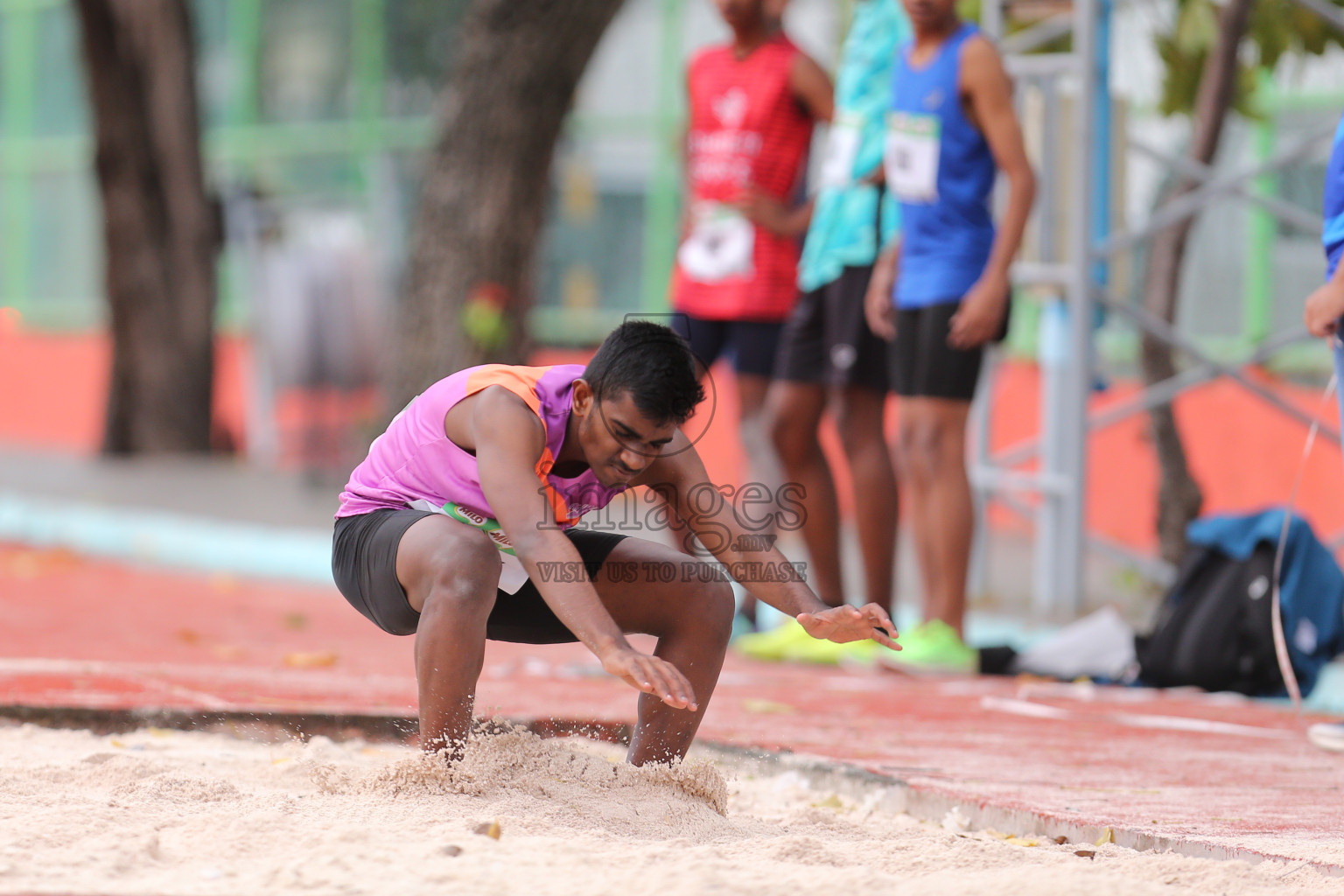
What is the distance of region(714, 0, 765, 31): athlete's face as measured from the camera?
557 cm

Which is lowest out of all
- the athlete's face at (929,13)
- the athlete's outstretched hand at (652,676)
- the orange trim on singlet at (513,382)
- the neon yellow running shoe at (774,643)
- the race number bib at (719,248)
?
the neon yellow running shoe at (774,643)

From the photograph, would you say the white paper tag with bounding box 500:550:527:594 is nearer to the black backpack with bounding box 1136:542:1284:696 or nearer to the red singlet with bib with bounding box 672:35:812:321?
the black backpack with bounding box 1136:542:1284:696

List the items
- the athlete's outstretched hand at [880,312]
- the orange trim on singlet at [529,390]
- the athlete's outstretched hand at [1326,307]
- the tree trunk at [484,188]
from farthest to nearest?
the tree trunk at [484,188] → the athlete's outstretched hand at [880,312] → the athlete's outstretched hand at [1326,307] → the orange trim on singlet at [529,390]

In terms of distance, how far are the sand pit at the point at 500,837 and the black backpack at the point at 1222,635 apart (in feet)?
6.07

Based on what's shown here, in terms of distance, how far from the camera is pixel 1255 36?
20.3ft

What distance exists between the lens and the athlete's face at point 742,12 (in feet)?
18.3

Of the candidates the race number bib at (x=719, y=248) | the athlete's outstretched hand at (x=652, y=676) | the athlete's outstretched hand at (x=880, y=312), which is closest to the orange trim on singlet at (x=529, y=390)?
the athlete's outstretched hand at (x=652, y=676)

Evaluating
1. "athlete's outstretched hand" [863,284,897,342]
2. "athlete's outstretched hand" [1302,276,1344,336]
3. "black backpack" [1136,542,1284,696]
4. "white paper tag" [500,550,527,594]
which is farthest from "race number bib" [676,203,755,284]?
"white paper tag" [500,550,527,594]

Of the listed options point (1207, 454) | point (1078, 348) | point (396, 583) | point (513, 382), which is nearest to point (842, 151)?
point (1078, 348)

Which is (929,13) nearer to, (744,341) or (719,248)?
(719,248)

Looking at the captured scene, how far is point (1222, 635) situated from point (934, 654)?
2.74 feet

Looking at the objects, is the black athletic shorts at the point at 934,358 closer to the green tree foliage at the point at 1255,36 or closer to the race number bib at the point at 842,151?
the race number bib at the point at 842,151

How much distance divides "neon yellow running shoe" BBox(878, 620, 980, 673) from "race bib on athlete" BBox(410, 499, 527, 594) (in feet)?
7.15

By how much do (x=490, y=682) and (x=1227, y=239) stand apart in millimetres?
4590
